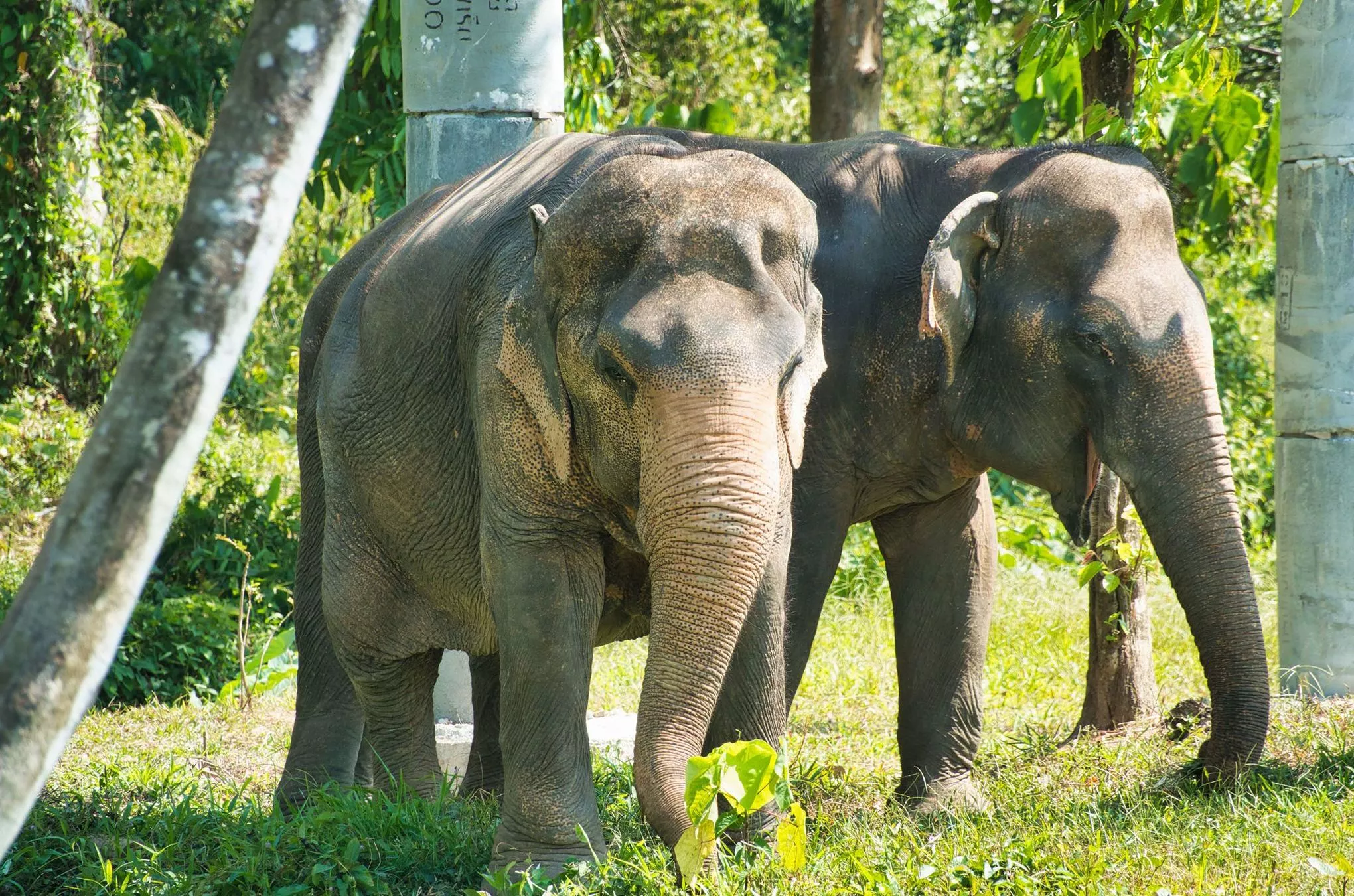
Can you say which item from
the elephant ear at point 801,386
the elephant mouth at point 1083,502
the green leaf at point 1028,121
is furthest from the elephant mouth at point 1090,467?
the green leaf at point 1028,121

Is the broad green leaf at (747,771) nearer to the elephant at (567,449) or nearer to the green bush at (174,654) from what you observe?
the elephant at (567,449)

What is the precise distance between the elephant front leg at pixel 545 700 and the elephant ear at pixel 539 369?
24 centimetres

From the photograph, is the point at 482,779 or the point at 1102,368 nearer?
the point at 1102,368

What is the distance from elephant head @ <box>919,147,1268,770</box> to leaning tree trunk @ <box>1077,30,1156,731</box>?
3.64 ft

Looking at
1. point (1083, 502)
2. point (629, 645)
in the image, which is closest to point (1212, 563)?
point (1083, 502)

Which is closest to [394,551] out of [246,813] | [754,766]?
[246,813]

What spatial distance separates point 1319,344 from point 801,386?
2820mm

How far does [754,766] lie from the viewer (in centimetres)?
342

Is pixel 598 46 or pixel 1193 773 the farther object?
pixel 598 46

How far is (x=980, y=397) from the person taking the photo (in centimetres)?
453

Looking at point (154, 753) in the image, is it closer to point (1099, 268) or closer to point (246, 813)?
point (246, 813)

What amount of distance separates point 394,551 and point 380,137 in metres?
4.49

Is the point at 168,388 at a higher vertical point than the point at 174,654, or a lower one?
higher

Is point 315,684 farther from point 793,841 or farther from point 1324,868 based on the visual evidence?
point 1324,868
